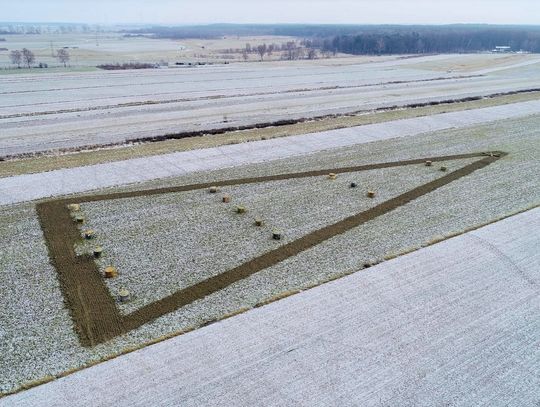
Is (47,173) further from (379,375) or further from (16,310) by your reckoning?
(379,375)

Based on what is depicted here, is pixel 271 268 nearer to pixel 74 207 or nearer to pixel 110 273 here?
pixel 110 273

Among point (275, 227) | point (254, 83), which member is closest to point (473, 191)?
point (275, 227)

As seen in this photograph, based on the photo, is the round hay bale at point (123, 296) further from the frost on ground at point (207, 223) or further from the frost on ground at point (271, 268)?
the frost on ground at point (271, 268)

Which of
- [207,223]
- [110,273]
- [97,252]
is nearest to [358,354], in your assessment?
[110,273]

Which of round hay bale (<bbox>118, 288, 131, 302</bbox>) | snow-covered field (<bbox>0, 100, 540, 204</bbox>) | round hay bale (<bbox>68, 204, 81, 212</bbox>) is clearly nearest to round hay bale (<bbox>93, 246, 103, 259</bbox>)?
round hay bale (<bbox>118, 288, 131, 302</bbox>)

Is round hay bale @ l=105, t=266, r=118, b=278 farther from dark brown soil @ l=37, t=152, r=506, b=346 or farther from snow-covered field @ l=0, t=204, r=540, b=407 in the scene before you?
snow-covered field @ l=0, t=204, r=540, b=407

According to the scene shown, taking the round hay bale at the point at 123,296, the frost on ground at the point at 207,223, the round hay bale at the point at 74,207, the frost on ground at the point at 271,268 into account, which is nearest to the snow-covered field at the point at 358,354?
the frost on ground at the point at 271,268
